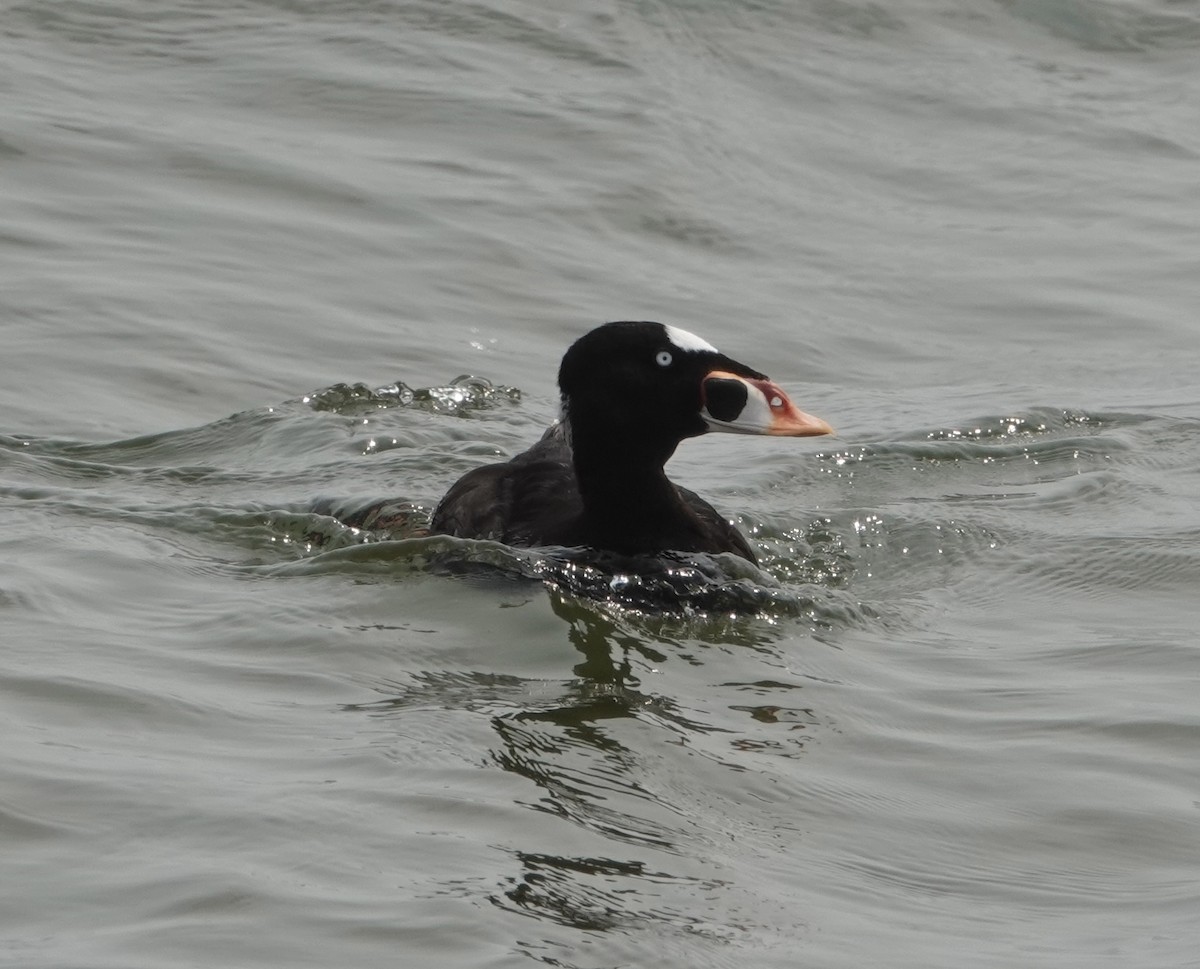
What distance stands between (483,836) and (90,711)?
4.22ft

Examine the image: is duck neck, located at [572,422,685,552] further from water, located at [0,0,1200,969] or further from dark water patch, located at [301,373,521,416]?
dark water patch, located at [301,373,521,416]

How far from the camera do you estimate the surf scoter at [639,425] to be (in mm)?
6945

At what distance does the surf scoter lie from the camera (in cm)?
695

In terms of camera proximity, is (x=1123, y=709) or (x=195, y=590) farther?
(x=195, y=590)

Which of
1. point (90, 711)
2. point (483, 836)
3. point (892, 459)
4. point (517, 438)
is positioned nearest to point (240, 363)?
point (517, 438)

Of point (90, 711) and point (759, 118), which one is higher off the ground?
point (759, 118)

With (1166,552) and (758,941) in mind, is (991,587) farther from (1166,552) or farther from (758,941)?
(758,941)

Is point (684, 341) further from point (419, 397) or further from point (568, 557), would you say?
point (419, 397)

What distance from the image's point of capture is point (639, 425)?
7.02 metres

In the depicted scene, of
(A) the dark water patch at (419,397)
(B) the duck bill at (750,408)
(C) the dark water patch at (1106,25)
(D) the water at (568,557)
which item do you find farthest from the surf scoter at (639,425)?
(C) the dark water patch at (1106,25)

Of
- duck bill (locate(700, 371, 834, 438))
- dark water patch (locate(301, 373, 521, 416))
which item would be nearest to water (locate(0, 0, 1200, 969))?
dark water patch (locate(301, 373, 521, 416))

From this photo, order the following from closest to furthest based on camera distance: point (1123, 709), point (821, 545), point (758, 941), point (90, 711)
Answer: point (758, 941)
point (90, 711)
point (1123, 709)
point (821, 545)

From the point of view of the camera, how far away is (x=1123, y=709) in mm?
6070

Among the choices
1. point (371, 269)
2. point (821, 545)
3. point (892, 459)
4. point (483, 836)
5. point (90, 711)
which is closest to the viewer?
point (483, 836)
